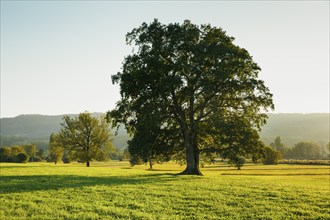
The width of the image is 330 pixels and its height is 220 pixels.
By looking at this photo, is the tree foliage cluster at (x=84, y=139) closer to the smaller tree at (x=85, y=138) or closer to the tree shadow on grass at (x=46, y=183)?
the smaller tree at (x=85, y=138)

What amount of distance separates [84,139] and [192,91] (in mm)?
40722

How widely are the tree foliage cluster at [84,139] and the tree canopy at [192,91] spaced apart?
3235cm

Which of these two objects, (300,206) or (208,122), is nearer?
(300,206)

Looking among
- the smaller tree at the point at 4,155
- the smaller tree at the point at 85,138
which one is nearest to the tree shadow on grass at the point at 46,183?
the smaller tree at the point at 85,138

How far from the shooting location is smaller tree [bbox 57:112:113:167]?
71.8 metres

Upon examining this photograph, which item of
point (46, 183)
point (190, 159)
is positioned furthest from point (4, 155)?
point (46, 183)

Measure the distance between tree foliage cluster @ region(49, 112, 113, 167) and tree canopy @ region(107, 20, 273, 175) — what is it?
32.4 m

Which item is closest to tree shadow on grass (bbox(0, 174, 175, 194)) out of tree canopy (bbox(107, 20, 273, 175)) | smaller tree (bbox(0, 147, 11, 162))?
tree canopy (bbox(107, 20, 273, 175))

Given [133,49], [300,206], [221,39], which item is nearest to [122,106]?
[133,49]

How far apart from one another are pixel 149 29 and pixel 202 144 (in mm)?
17099

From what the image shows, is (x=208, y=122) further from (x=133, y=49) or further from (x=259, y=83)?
(x=133, y=49)

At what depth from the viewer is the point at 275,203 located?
54.3ft

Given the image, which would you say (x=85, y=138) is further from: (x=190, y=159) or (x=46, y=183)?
(x=46, y=183)

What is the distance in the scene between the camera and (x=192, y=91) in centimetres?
3953
